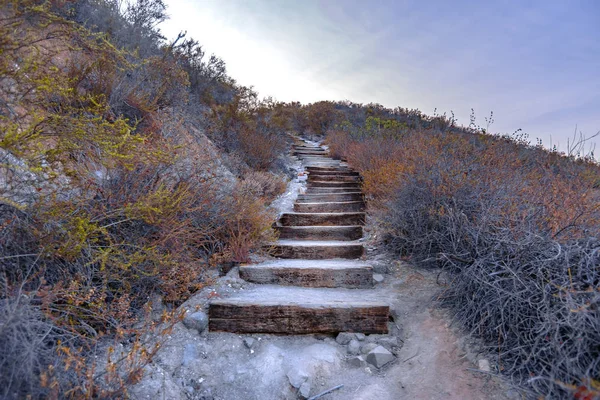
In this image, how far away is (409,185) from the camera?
4.86 meters

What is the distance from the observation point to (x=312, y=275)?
181 inches

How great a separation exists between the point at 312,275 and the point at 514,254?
92.6 inches

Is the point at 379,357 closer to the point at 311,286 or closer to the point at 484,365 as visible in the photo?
the point at 484,365

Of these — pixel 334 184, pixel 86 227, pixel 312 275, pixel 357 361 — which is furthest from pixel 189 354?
pixel 334 184

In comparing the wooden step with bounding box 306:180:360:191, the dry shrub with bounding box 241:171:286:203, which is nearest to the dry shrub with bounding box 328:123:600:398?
the dry shrub with bounding box 241:171:286:203

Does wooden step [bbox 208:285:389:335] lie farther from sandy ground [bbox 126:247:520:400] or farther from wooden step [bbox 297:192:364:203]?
wooden step [bbox 297:192:364:203]

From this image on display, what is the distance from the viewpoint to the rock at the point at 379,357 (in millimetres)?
3127

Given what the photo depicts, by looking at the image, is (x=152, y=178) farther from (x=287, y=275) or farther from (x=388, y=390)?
(x=388, y=390)

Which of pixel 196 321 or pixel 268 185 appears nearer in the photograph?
pixel 196 321

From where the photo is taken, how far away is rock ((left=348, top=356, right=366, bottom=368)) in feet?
10.4

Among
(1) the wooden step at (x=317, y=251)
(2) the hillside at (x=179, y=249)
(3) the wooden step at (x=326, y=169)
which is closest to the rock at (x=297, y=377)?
(2) the hillside at (x=179, y=249)

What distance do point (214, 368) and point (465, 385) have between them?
1.96 metres

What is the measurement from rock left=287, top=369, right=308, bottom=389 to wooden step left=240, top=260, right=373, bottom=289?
1.57 meters

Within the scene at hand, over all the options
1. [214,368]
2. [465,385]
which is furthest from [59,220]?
[465,385]
